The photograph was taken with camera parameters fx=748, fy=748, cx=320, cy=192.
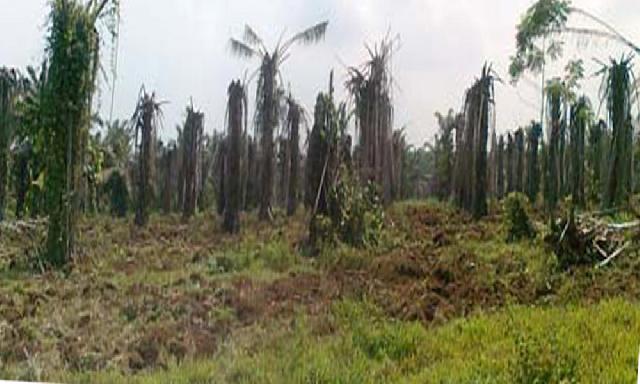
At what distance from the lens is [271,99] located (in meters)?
3.96

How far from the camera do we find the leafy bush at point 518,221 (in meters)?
3.70

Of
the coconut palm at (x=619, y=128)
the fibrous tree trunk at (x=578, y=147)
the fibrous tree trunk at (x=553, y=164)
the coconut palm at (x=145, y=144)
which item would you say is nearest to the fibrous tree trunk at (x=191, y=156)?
the coconut palm at (x=145, y=144)

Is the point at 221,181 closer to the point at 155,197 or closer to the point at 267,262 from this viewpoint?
the point at 155,197

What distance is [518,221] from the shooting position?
375 centimetres

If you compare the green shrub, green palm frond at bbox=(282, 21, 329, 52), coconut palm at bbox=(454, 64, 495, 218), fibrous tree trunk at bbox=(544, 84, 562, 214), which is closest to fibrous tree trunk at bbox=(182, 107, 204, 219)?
green palm frond at bbox=(282, 21, 329, 52)

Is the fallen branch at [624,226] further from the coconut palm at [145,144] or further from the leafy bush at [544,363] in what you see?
the coconut palm at [145,144]

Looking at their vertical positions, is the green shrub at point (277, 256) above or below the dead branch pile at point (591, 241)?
below

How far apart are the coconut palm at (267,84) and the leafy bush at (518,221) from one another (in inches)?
50.7

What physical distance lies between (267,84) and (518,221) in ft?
4.79

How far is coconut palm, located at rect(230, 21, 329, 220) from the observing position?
12.0ft

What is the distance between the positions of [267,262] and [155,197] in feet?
5.50

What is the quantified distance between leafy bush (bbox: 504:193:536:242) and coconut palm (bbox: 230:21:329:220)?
4.23 feet

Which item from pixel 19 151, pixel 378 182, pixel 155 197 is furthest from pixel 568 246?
pixel 19 151

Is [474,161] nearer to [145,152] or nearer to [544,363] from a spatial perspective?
[544,363]
